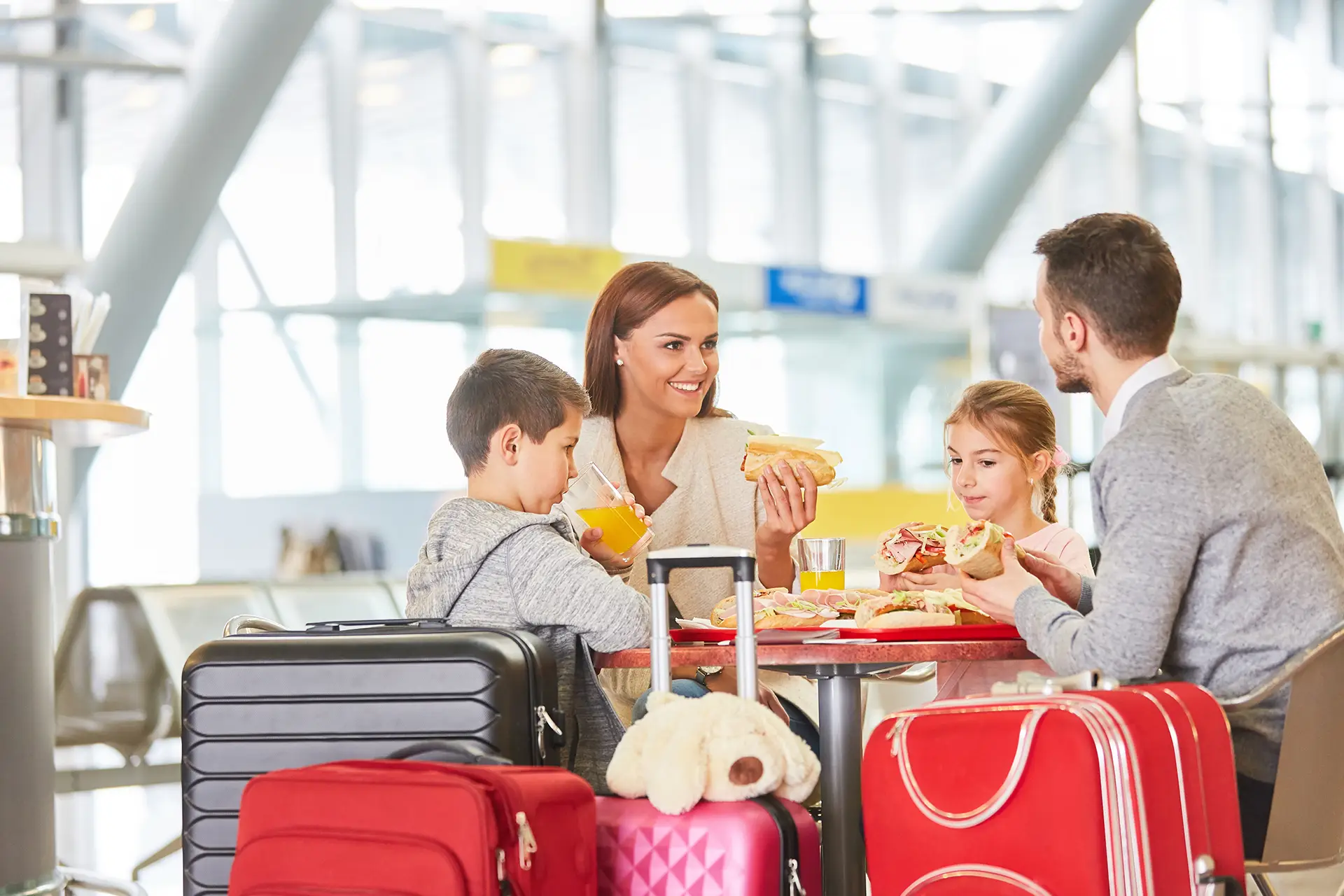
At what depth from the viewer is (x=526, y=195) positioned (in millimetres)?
10008

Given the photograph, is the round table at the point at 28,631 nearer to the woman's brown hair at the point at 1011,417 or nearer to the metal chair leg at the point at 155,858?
the metal chair leg at the point at 155,858

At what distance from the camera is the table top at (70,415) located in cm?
337

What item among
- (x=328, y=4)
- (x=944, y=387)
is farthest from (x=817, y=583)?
(x=944, y=387)

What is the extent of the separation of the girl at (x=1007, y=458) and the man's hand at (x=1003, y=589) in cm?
69

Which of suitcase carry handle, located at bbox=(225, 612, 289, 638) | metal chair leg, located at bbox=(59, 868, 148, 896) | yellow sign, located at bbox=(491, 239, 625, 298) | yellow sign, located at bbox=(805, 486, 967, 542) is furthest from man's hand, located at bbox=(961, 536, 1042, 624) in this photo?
yellow sign, located at bbox=(805, 486, 967, 542)

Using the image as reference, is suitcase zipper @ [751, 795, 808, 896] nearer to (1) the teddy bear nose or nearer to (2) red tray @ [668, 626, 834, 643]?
(1) the teddy bear nose

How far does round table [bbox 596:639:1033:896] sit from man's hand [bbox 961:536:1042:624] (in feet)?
0.18

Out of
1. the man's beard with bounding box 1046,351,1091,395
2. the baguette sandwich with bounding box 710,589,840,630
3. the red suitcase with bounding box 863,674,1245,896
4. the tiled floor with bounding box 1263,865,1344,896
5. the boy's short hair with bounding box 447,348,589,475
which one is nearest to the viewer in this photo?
the red suitcase with bounding box 863,674,1245,896

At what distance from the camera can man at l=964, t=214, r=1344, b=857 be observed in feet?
6.89

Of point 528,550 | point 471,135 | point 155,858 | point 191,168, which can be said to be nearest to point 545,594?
point 528,550

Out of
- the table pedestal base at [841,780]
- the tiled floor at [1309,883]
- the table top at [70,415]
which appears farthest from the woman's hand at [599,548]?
the tiled floor at [1309,883]

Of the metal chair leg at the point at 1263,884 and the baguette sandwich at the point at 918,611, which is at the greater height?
the baguette sandwich at the point at 918,611

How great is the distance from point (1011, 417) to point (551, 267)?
227 inches

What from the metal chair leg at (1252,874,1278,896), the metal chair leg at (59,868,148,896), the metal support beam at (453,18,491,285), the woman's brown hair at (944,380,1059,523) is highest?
the metal support beam at (453,18,491,285)
